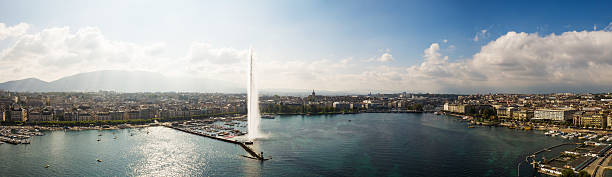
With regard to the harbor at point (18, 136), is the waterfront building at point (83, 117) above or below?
above

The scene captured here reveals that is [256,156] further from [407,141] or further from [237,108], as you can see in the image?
[237,108]

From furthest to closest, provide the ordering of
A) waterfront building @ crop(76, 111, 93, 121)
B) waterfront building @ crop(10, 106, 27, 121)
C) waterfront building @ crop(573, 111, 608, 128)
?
waterfront building @ crop(76, 111, 93, 121), waterfront building @ crop(10, 106, 27, 121), waterfront building @ crop(573, 111, 608, 128)

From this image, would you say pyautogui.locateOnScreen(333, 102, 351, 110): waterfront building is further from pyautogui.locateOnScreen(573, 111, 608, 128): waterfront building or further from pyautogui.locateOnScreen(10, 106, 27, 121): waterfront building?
pyautogui.locateOnScreen(10, 106, 27, 121): waterfront building

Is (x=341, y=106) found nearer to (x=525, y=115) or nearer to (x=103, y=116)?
(x=525, y=115)

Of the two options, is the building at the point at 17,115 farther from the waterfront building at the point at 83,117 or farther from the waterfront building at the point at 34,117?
the waterfront building at the point at 83,117

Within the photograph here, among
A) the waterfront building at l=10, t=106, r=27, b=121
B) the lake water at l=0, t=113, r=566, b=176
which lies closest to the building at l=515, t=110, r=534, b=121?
the lake water at l=0, t=113, r=566, b=176

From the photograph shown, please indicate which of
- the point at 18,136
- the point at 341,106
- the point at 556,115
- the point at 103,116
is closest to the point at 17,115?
the point at 103,116

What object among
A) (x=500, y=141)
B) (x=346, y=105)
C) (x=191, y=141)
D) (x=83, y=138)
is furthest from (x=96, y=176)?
(x=346, y=105)

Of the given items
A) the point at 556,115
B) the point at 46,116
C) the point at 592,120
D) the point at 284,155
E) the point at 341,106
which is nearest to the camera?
the point at 284,155

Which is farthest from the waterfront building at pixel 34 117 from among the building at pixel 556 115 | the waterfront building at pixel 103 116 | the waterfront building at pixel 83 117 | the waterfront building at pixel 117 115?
the building at pixel 556 115
